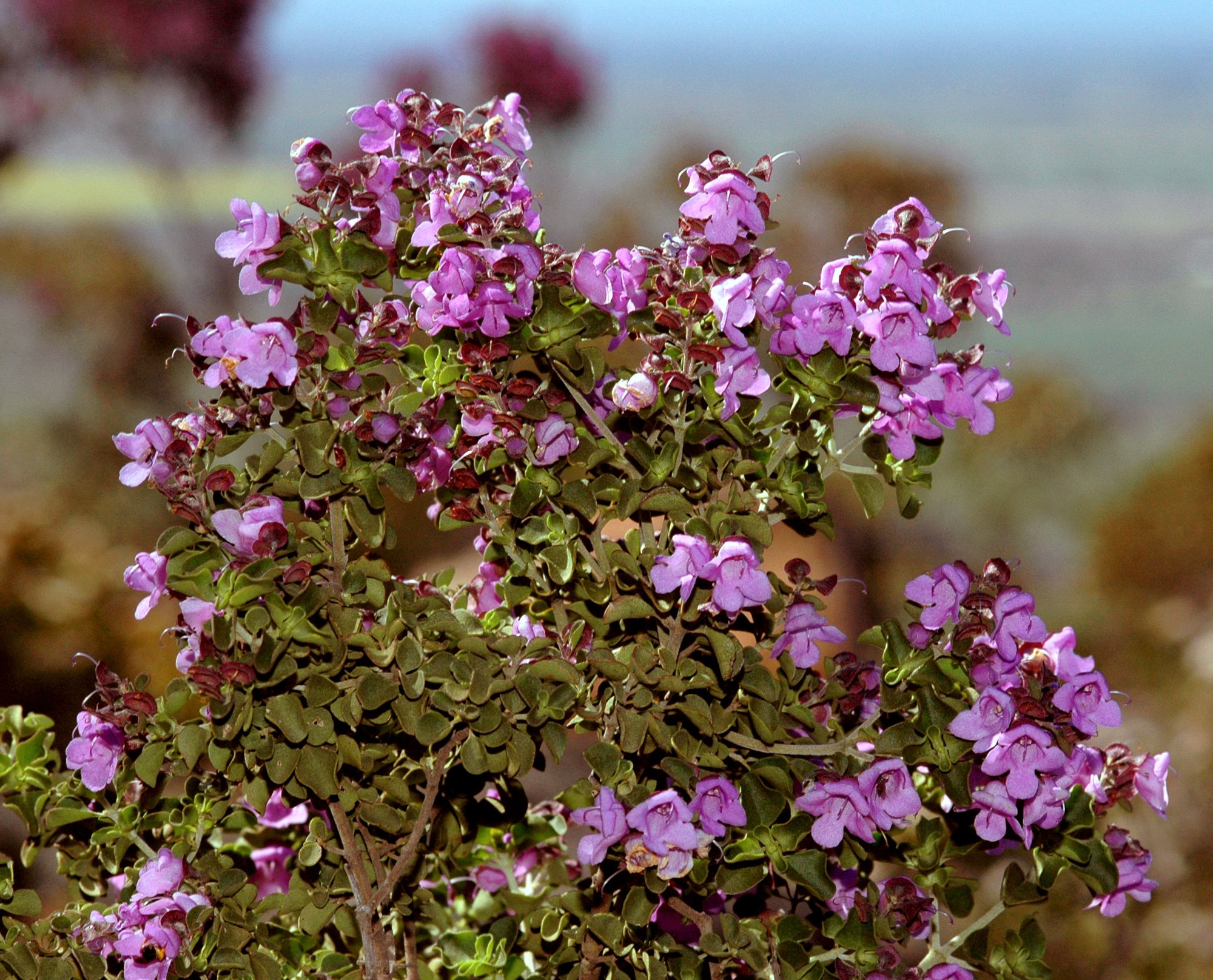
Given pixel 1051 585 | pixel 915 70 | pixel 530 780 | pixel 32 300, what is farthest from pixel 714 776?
pixel 915 70

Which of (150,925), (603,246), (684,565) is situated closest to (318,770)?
(150,925)

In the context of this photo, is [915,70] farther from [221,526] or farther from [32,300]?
[221,526]

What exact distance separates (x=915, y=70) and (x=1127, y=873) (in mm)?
15496

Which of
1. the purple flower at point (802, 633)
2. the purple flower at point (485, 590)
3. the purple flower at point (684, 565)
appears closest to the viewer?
the purple flower at point (684, 565)

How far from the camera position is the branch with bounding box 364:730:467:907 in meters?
0.81

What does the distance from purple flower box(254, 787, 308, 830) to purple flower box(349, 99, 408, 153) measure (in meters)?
0.47

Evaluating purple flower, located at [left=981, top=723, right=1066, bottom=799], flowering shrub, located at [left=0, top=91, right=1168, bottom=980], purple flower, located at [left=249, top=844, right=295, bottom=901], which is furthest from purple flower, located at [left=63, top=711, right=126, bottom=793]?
purple flower, located at [left=981, top=723, right=1066, bottom=799]

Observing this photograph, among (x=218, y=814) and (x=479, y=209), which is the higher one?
(x=479, y=209)

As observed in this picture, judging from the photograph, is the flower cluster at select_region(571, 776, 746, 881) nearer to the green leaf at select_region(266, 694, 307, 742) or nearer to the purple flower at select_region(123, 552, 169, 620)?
the green leaf at select_region(266, 694, 307, 742)

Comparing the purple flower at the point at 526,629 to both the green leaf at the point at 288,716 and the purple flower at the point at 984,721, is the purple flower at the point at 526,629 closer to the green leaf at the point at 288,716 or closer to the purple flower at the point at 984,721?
the green leaf at the point at 288,716

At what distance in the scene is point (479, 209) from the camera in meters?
0.77

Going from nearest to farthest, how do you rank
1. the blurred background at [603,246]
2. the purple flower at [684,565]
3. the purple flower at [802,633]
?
the purple flower at [684,565]
the purple flower at [802,633]
the blurred background at [603,246]

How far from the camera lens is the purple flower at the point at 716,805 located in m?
0.81

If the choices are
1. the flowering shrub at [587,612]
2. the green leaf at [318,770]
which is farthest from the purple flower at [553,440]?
the green leaf at [318,770]
